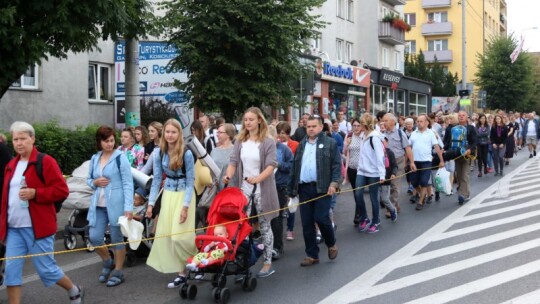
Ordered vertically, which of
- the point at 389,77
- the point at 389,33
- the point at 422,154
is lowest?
the point at 422,154

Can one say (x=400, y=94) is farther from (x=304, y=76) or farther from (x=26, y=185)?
(x=26, y=185)

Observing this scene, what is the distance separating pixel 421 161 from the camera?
12875 millimetres

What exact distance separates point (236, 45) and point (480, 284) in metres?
10.2

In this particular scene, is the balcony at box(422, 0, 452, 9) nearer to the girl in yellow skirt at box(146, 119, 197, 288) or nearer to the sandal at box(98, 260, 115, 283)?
the girl in yellow skirt at box(146, 119, 197, 288)

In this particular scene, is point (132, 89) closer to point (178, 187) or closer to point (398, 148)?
point (398, 148)

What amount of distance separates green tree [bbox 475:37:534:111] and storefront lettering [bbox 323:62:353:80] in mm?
20920

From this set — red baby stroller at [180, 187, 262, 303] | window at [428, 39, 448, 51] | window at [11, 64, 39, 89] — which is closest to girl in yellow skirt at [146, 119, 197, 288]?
red baby stroller at [180, 187, 262, 303]

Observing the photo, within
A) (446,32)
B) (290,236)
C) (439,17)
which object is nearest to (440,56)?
(446,32)

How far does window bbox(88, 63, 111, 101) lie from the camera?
20.8 m

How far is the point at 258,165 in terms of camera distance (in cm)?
732

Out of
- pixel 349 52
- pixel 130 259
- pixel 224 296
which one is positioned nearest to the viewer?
pixel 224 296

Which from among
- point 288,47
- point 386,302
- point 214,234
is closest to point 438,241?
point 386,302

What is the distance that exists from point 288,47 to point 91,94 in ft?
26.0

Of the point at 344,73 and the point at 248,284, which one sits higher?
the point at 344,73
